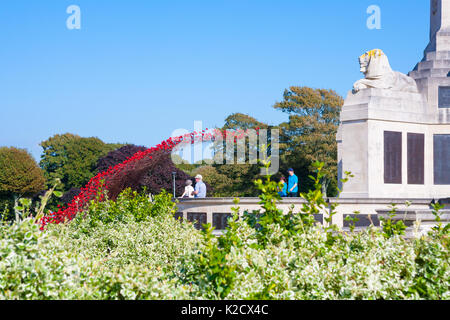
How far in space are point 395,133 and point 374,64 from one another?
102 inches

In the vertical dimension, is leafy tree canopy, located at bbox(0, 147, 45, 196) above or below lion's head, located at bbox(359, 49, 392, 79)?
below

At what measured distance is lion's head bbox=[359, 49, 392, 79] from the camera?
19.1 m

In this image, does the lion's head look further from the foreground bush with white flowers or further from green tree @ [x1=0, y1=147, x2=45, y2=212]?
green tree @ [x1=0, y1=147, x2=45, y2=212]

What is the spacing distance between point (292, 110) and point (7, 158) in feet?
104

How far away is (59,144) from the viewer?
73625mm

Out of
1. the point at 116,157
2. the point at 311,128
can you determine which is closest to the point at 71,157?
the point at 116,157

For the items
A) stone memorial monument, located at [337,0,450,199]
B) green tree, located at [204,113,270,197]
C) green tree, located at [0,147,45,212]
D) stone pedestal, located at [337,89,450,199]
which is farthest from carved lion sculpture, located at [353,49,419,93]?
green tree, located at [0,147,45,212]

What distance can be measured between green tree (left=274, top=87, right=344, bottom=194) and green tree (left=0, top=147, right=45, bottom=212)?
2739 cm

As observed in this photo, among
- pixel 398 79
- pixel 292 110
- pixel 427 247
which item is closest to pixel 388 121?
pixel 398 79

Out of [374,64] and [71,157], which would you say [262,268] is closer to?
[374,64]

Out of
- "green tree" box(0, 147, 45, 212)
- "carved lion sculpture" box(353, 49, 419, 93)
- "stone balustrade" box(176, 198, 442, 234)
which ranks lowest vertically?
"stone balustrade" box(176, 198, 442, 234)

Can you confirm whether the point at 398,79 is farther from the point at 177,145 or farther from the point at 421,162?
the point at 177,145

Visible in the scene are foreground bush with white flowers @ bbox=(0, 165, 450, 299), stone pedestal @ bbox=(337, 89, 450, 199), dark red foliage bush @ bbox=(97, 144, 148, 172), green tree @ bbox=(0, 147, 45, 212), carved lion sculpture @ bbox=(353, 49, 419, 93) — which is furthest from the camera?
green tree @ bbox=(0, 147, 45, 212)

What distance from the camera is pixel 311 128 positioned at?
186ft
